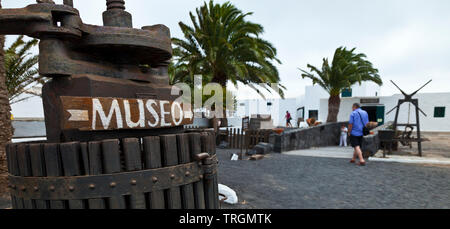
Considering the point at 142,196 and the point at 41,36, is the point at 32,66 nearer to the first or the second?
the point at 41,36

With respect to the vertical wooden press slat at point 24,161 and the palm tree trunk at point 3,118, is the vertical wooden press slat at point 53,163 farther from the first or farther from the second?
the palm tree trunk at point 3,118

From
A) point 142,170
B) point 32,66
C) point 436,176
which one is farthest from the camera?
point 32,66

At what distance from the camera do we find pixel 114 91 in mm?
1801

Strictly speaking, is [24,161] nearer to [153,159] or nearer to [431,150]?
[153,159]

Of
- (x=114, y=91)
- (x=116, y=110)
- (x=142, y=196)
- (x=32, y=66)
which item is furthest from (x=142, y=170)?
(x=32, y=66)

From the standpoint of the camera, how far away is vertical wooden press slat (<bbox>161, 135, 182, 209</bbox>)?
169cm

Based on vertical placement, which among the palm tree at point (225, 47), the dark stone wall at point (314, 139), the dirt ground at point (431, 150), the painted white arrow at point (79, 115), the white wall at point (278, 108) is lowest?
the dirt ground at point (431, 150)

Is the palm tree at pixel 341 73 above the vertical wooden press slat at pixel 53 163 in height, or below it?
above

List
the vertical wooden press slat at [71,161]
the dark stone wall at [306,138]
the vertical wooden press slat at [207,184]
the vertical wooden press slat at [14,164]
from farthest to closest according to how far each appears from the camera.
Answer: the dark stone wall at [306,138]
the vertical wooden press slat at [207,184]
the vertical wooden press slat at [14,164]
the vertical wooden press slat at [71,161]

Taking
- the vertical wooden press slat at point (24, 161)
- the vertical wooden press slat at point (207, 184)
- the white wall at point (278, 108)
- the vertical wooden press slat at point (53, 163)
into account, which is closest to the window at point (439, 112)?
the white wall at point (278, 108)

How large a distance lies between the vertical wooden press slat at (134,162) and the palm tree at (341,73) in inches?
672

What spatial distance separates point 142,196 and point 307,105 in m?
31.7

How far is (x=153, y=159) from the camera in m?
1.64

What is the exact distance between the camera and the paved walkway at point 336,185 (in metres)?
4.08
